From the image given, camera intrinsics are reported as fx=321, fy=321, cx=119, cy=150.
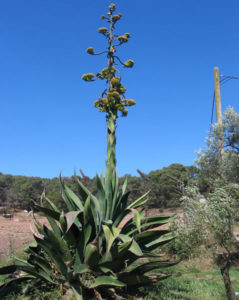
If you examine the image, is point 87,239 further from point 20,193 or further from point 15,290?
point 20,193

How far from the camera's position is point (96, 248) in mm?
4645

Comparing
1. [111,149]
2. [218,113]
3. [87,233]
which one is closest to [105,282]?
[87,233]

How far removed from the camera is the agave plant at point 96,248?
15.5 ft

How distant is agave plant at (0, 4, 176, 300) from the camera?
473cm

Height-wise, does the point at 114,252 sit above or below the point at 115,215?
below

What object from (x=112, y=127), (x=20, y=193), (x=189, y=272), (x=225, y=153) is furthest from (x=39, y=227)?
(x=20, y=193)

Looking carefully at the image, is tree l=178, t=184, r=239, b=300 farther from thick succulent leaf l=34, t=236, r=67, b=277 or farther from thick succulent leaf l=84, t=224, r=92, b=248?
thick succulent leaf l=34, t=236, r=67, b=277

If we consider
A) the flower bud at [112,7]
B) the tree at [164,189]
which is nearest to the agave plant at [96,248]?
the flower bud at [112,7]

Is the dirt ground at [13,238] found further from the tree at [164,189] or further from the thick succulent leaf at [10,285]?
the tree at [164,189]

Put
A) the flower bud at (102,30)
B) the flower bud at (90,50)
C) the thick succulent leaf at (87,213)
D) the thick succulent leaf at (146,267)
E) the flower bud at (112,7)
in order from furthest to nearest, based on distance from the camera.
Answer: the flower bud at (112,7), the flower bud at (102,30), the flower bud at (90,50), the thick succulent leaf at (146,267), the thick succulent leaf at (87,213)

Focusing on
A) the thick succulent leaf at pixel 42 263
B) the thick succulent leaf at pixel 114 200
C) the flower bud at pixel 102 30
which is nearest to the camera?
the thick succulent leaf at pixel 42 263

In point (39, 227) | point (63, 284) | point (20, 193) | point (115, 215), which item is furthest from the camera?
point (20, 193)

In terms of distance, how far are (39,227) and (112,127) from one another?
2.14 metres

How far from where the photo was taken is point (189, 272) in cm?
1035
